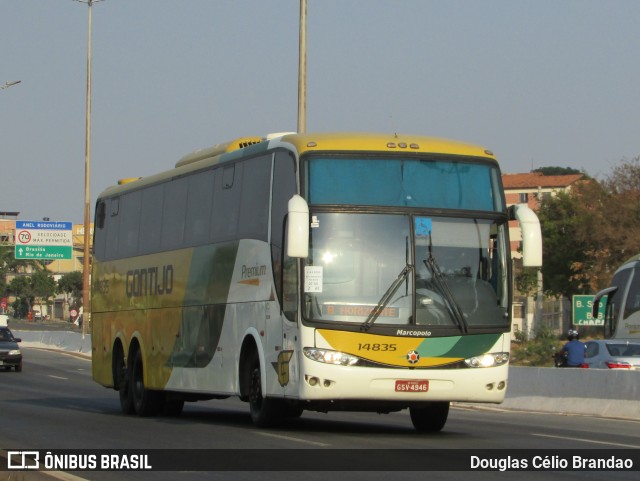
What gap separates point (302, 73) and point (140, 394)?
11.8m

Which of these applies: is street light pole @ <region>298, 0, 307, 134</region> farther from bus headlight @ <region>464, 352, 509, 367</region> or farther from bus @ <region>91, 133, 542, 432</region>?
bus headlight @ <region>464, 352, 509, 367</region>

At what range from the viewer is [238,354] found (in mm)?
18469

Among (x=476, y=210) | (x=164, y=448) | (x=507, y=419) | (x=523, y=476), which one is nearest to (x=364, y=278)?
(x=476, y=210)

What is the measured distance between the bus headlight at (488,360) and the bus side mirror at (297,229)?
8.03ft

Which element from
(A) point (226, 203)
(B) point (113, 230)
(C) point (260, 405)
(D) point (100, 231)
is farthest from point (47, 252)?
(C) point (260, 405)

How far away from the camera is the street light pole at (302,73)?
32.1 metres

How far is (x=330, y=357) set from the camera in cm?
1602

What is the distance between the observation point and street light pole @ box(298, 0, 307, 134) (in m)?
32.1

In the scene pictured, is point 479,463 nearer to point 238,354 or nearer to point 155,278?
point 238,354

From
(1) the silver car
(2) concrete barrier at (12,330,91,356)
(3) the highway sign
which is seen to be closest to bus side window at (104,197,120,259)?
(1) the silver car

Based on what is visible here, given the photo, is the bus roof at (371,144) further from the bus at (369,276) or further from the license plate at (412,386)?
the license plate at (412,386)

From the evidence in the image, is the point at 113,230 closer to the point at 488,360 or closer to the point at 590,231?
the point at 488,360

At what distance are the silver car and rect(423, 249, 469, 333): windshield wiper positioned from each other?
12729 millimetres

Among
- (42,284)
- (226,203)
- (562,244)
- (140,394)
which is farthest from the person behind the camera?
(42,284)
